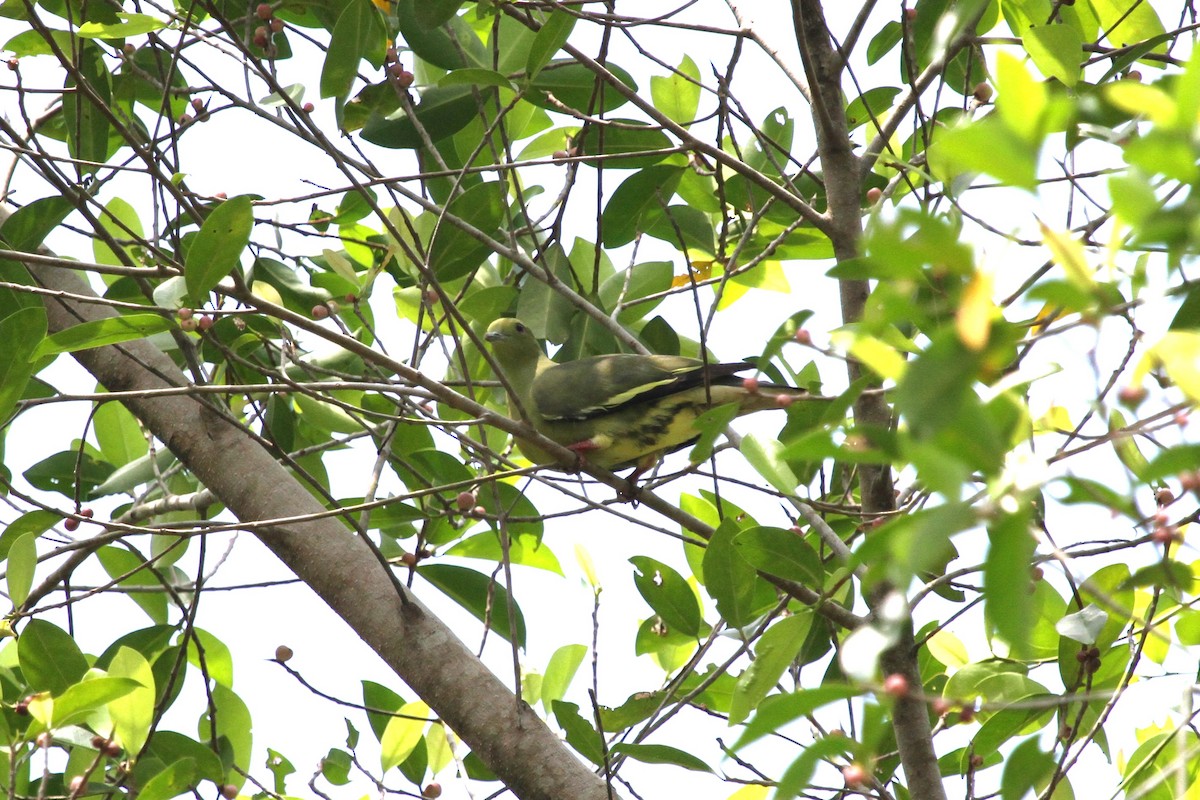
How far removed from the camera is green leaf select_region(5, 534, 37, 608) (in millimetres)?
Answer: 3035

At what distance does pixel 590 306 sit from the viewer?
375cm

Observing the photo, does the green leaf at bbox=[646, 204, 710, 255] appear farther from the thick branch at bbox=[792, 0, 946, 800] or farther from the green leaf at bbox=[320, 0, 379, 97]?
the green leaf at bbox=[320, 0, 379, 97]

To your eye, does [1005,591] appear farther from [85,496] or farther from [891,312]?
[85,496]

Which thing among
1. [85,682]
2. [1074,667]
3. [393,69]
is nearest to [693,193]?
[393,69]

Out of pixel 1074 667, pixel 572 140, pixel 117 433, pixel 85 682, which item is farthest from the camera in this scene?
pixel 117 433

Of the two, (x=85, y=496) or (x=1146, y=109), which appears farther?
(x=85, y=496)

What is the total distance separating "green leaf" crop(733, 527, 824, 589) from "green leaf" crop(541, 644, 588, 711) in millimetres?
1504

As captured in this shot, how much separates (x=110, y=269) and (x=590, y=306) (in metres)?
1.63

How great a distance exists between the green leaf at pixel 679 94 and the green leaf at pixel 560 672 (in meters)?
1.87

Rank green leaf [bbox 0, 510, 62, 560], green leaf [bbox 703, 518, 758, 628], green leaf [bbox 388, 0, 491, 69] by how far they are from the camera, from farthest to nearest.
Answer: green leaf [bbox 0, 510, 62, 560] → green leaf [bbox 388, 0, 491, 69] → green leaf [bbox 703, 518, 758, 628]

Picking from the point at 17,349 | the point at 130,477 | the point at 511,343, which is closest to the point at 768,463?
the point at 17,349

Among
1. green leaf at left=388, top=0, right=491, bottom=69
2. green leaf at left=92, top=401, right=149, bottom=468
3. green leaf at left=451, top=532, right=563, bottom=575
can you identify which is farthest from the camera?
green leaf at left=92, top=401, right=149, bottom=468

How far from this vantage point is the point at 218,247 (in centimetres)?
254

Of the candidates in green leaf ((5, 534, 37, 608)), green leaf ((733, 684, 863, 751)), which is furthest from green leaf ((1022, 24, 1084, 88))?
green leaf ((5, 534, 37, 608))
